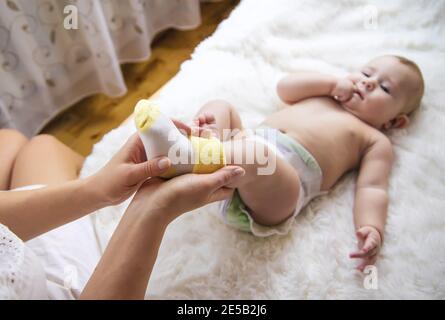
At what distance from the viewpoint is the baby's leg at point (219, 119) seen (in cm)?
89

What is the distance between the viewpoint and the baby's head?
102cm

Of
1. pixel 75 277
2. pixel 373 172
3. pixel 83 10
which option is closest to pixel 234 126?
pixel 373 172

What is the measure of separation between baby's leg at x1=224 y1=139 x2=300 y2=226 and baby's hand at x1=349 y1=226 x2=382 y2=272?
0.16 metres

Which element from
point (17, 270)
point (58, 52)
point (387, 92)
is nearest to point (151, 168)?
point (17, 270)

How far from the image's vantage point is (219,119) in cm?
94

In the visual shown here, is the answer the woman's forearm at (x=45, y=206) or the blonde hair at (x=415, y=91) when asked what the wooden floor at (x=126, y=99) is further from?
the blonde hair at (x=415, y=91)

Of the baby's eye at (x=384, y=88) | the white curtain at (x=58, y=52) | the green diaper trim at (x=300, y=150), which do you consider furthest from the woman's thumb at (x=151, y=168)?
the white curtain at (x=58, y=52)

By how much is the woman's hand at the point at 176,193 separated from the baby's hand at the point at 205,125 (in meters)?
0.15

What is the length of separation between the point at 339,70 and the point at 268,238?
0.59 m

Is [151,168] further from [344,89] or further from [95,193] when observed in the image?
[344,89]

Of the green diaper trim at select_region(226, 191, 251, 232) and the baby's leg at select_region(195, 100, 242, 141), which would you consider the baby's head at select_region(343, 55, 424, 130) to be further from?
the green diaper trim at select_region(226, 191, 251, 232)

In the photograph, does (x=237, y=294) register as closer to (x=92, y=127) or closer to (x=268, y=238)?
(x=268, y=238)

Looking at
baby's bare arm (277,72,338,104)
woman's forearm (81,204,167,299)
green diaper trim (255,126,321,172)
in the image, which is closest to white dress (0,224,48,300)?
woman's forearm (81,204,167,299)

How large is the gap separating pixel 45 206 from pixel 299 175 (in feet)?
1.85
